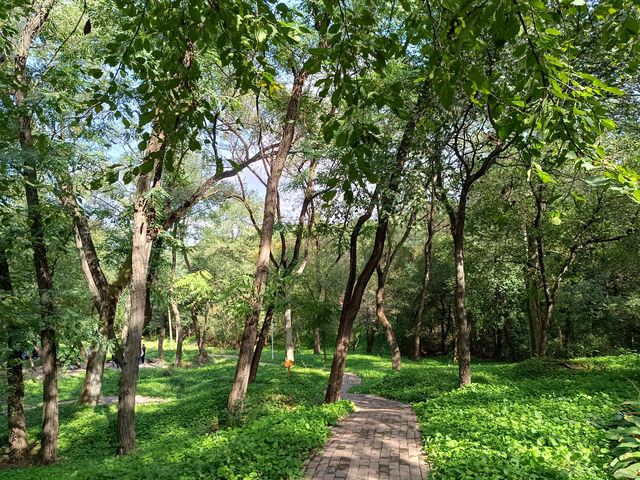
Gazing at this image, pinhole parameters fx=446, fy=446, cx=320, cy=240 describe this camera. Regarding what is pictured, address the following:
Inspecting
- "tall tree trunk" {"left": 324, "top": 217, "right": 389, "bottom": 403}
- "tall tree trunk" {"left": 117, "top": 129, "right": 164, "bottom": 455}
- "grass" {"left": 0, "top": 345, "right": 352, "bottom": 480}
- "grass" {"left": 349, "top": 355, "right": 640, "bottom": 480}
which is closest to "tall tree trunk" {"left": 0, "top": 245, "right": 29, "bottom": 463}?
"grass" {"left": 0, "top": 345, "right": 352, "bottom": 480}

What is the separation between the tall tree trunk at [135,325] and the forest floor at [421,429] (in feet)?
2.22

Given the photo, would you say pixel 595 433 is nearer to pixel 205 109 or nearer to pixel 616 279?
pixel 205 109

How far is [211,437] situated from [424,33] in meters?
7.09

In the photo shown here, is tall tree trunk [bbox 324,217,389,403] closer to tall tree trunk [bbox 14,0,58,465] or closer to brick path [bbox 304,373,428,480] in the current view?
brick path [bbox 304,373,428,480]

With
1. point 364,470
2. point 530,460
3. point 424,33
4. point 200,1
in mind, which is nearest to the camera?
point 200,1

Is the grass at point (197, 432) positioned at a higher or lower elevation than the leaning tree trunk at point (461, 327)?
lower

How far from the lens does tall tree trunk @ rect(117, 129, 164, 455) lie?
9.09m

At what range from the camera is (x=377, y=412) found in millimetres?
10320

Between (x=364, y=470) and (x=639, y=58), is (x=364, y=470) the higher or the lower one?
the lower one

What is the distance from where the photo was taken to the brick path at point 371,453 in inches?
220

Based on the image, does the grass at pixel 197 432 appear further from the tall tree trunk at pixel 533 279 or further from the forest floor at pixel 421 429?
the tall tree trunk at pixel 533 279

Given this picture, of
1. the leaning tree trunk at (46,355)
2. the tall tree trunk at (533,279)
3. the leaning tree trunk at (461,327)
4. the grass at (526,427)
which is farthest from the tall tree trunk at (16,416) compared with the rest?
the tall tree trunk at (533,279)

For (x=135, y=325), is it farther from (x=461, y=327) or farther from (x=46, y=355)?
(x=461, y=327)

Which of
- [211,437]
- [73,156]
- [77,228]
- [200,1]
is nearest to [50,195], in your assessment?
[77,228]
